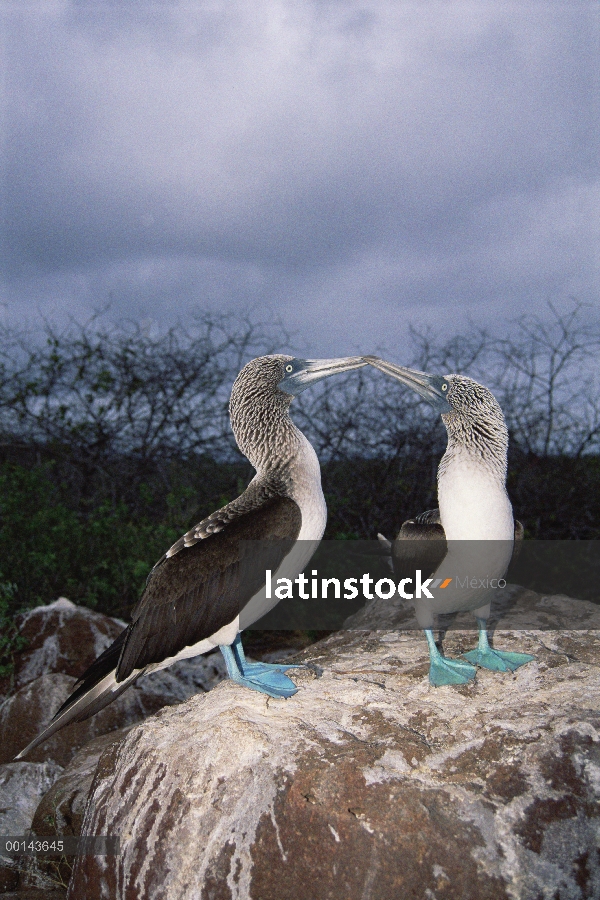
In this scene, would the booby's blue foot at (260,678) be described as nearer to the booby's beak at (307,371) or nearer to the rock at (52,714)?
the booby's beak at (307,371)

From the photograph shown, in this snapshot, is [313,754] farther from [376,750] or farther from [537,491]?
[537,491]

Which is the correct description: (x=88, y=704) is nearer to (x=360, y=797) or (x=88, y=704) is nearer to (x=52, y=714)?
(x=360, y=797)

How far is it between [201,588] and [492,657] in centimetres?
142

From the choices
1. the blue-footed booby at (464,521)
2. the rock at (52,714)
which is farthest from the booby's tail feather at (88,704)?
the rock at (52,714)

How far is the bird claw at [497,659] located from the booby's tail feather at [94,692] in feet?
5.15

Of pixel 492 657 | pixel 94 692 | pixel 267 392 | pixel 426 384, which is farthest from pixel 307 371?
pixel 94 692

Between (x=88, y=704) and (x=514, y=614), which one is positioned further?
(x=514, y=614)

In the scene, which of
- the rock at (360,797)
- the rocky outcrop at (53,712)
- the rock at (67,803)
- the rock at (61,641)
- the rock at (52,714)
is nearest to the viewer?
the rock at (360,797)

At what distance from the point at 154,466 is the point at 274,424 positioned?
6.20 m

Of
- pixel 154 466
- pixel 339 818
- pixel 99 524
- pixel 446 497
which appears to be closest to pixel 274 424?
pixel 446 497

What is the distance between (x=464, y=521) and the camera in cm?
330

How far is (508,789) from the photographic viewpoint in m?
2.55

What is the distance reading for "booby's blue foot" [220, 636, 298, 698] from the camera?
3232 mm

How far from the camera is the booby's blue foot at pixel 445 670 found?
10.7 feet
